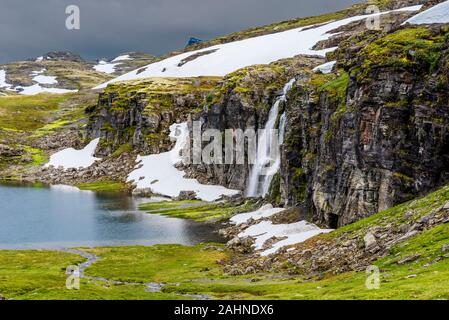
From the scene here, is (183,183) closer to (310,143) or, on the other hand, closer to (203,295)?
(310,143)

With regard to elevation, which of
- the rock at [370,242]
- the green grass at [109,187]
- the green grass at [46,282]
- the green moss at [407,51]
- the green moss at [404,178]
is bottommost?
the green grass at [109,187]

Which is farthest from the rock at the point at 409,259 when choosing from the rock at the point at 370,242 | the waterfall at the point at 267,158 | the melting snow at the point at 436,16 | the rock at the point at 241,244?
the waterfall at the point at 267,158

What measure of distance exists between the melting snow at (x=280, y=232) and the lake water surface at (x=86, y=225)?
9976 millimetres

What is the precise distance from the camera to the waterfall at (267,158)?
139 metres

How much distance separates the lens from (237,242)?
93875mm

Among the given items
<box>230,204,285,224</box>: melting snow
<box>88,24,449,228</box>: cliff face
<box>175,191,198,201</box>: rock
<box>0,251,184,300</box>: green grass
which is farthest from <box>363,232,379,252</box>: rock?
<box>175,191,198,201</box>: rock

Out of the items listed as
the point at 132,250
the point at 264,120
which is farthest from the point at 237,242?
the point at 264,120

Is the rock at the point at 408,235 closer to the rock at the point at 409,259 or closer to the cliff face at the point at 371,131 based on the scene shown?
the rock at the point at 409,259

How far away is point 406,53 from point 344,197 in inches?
1016

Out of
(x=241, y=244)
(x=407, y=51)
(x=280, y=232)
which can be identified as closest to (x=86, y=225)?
(x=241, y=244)

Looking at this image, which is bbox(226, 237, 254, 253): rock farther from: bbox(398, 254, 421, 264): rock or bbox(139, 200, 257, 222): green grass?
bbox(398, 254, 421, 264): rock

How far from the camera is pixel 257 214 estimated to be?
11738 cm

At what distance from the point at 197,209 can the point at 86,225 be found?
30867 millimetres

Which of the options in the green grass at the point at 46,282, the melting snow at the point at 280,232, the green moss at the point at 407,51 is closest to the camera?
the green grass at the point at 46,282
